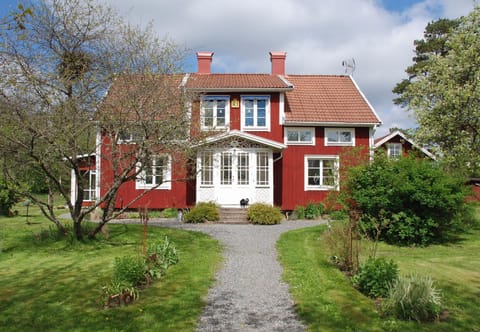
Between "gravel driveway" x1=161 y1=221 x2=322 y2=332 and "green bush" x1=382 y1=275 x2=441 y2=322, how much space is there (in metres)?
1.42

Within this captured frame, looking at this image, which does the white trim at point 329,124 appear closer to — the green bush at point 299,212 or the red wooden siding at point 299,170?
the red wooden siding at point 299,170

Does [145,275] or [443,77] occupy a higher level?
[443,77]

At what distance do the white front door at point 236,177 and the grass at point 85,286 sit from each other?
5.92 metres

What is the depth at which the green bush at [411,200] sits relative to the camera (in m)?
11.3

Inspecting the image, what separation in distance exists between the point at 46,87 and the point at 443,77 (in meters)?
15.3

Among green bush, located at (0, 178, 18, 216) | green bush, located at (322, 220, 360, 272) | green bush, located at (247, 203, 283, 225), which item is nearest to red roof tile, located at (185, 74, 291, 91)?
green bush, located at (247, 203, 283, 225)

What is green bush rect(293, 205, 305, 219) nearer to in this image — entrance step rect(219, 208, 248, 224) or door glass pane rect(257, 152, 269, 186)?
door glass pane rect(257, 152, 269, 186)

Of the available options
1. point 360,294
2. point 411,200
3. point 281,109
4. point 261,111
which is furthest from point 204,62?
point 360,294

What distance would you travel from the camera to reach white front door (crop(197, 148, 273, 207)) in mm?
17250

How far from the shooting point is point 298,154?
19.0 m

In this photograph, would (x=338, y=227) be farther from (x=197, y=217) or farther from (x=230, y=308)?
(x=197, y=217)

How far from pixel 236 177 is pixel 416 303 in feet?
40.5

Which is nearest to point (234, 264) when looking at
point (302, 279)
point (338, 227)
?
point (302, 279)

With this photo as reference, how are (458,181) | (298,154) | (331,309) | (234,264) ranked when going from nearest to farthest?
(331,309), (234,264), (458,181), (298,154)
